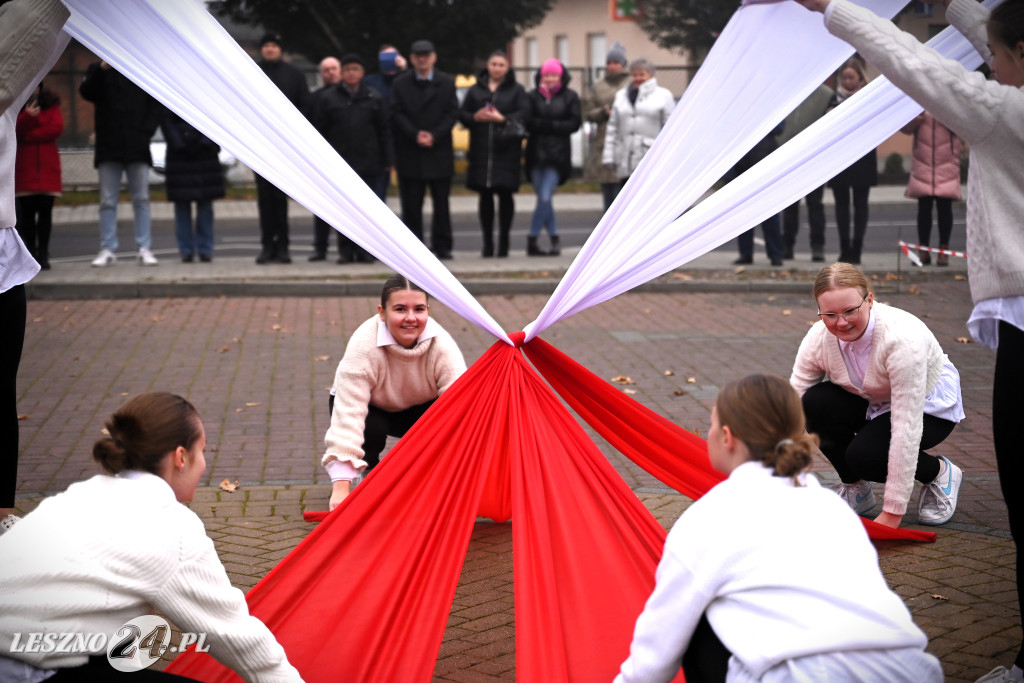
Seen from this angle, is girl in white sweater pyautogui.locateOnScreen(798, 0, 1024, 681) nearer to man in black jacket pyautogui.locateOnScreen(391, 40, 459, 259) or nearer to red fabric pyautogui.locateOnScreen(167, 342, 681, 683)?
red fabric pyautogui.locateOnScreen(167, 342, 681, 683)

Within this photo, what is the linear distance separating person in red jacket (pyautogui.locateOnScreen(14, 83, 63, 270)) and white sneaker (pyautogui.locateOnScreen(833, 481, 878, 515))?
8213 mm

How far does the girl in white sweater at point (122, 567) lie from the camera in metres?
2.54

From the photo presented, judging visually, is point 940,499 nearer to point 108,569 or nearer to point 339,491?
point 339,491

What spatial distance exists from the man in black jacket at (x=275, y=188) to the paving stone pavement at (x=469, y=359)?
5.35ft

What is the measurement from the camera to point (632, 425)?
391 cm

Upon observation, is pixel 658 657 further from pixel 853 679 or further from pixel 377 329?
pixel 377 329

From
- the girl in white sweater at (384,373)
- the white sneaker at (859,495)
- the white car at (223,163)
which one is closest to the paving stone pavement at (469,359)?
the white sneaker at (859,495)

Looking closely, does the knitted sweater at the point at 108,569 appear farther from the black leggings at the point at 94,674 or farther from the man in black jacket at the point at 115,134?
the man in black jacket at the point at 115,134

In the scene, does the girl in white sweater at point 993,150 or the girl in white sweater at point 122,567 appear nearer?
the girl in white sweater at point 122,567

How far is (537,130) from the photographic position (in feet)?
40.4

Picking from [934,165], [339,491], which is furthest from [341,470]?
[934,165]

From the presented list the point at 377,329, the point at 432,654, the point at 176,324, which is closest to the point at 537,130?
the point at 176,324

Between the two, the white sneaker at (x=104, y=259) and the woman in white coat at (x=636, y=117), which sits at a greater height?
the woman in white coat at (x=636, y=117)

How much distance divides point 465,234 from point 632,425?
12553mm
